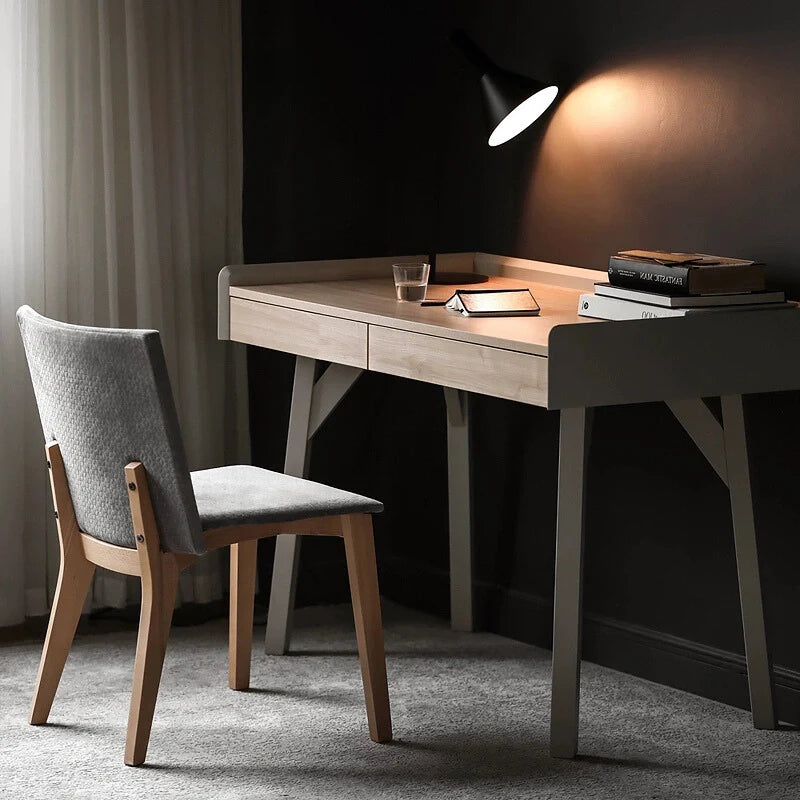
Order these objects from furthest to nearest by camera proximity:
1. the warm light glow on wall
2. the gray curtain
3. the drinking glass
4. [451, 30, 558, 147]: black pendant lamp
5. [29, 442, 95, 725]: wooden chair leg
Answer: the gray curtain < [451, 30, 558, 147]: black pendant lamp < the drinking glass < the warm light glow on wall < [29, 442, 95, 725]: wooden chair leg

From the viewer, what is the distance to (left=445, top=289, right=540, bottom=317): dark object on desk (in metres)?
2.63

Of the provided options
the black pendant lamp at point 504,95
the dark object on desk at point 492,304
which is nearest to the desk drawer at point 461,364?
the dark object on desk at point 492,304

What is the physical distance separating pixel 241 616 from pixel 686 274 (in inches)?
45.7

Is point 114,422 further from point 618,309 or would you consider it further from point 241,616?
point 618,309

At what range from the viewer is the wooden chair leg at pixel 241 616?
9.53 ft

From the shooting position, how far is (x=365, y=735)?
2660 millimetres

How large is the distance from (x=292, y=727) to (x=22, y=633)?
0.89 meters

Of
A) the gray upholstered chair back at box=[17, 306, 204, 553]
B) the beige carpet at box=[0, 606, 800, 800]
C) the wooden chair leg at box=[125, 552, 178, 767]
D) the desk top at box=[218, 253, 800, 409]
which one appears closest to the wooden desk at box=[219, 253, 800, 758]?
the desk top at box=[218, 253, 800, 409]

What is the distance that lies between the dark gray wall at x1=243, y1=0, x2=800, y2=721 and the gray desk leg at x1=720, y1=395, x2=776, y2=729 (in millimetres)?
82

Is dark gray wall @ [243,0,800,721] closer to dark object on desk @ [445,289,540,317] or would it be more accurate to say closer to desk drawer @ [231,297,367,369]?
dark object on desk @ [445,289,540,317]

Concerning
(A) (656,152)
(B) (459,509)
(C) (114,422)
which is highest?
(A) (656,152)

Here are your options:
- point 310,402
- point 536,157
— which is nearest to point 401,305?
point 310,402

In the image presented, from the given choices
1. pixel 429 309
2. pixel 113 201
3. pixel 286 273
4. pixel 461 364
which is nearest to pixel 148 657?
pixel 461 364

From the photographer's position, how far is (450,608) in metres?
3.48
